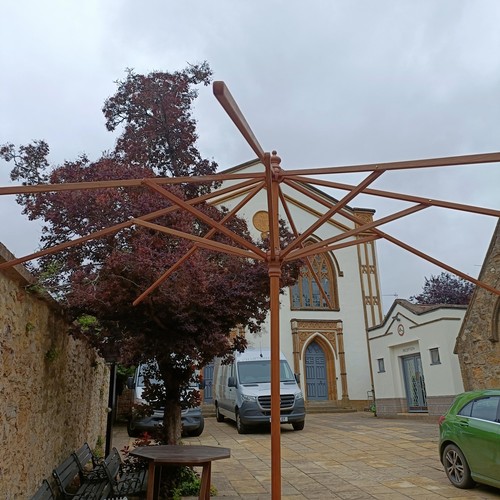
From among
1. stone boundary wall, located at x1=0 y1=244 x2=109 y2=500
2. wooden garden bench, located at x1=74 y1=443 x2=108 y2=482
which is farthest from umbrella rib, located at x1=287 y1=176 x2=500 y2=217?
wooden garden bench, located at x1=74 y1=443 x2=108 y2=482

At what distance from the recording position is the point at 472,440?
259 inches

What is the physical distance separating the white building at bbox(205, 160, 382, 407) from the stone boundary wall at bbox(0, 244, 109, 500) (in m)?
14.9

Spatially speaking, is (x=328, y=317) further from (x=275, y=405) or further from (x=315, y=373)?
(x=275, y=405)

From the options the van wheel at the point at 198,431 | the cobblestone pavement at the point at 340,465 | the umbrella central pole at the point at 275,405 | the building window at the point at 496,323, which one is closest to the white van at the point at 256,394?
the cobblestone pavement at the point at 340,465

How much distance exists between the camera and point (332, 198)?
997 inches

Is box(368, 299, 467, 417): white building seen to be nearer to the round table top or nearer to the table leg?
the round table top

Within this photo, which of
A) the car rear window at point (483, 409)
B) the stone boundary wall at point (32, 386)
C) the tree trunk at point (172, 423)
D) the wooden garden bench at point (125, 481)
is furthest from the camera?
the tree trunk at point (172, 423)

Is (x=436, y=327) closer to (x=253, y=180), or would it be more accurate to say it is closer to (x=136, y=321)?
(x=136, y=321)

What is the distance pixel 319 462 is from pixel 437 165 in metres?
7.24

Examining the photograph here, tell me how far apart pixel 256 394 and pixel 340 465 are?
4676mm

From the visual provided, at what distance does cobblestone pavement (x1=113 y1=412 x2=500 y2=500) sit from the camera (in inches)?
270

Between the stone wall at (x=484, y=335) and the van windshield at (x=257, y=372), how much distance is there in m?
4.70

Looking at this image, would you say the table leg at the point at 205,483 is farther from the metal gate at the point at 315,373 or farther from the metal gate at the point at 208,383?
the metal gate at the point at 315,373

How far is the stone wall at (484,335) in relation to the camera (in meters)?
11.3
